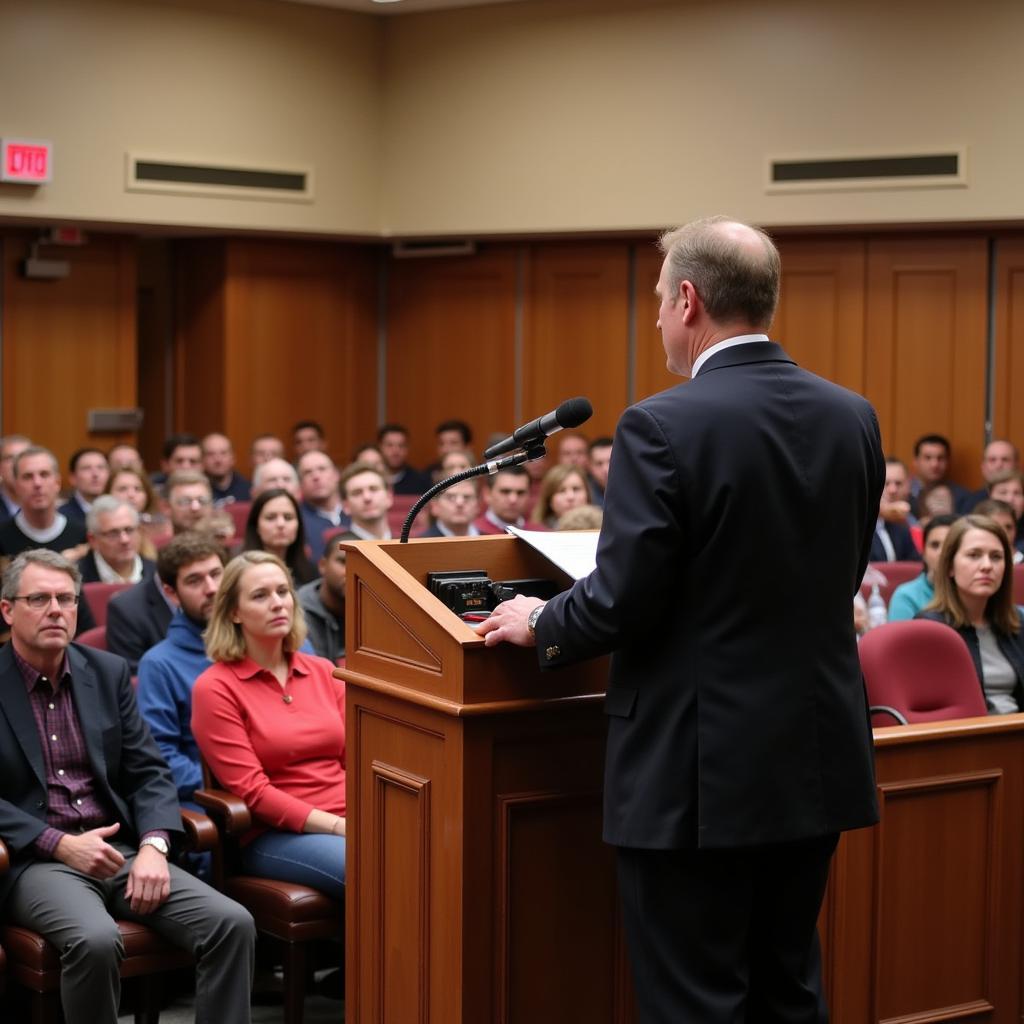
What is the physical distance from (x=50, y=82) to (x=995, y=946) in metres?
7.50

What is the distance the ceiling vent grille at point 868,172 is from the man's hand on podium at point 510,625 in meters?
6.81

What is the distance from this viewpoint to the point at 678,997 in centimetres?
212

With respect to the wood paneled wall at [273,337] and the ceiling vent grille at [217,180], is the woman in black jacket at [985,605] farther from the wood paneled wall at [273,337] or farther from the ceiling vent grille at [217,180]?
the wood paneled wall at [273,337]

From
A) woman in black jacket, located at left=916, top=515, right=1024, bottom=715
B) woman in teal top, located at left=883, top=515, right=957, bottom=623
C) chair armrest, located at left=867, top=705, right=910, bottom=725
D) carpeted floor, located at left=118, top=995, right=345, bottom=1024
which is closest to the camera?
carpeted floor, located at left=118, top=995, right=345, bottom=1024

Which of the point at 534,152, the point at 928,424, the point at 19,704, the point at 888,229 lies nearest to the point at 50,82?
the point at 534,152

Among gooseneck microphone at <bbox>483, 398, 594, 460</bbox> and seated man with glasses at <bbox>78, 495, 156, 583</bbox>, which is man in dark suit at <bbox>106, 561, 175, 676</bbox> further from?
gooseneck microphone at <bbox>483, 398, 594, 460</bbox>

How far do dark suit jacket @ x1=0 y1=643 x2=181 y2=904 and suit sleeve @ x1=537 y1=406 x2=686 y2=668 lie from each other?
1.55 m

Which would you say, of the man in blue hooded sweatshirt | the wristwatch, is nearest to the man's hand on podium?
the wristwatch

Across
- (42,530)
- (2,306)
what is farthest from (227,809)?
(2,306)

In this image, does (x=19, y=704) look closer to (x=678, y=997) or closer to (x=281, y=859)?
(x=281, y=859)

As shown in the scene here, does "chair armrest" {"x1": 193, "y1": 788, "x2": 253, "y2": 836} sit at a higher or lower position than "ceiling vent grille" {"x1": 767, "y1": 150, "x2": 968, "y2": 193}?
lower

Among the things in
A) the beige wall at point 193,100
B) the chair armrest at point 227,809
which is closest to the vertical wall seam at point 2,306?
the beige wall at point 193,100

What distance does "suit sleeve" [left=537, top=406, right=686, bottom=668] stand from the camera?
2.03 meters

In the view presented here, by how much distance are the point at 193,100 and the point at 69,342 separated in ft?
5.82
